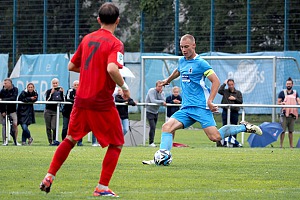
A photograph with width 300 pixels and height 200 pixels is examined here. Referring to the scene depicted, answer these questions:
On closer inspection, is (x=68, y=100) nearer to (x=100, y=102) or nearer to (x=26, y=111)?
(x=26, y=111)

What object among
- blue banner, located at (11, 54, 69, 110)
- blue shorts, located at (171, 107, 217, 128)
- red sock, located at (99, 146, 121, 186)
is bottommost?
red sock, located at (99, 146, 121, 186)

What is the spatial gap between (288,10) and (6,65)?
1320 centimetres

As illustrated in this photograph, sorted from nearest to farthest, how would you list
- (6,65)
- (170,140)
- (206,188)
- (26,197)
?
(26,197) → (206,188) → (170,140) → (6,65)

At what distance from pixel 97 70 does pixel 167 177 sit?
109 inches

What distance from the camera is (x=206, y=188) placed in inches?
383

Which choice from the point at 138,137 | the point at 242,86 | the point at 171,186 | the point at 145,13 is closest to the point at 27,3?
the point at 145,13

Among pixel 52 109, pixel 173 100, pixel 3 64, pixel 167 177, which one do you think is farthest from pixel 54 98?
pixel 3 64

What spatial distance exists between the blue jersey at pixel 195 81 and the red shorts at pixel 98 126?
4463mm

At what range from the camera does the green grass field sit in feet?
29.7

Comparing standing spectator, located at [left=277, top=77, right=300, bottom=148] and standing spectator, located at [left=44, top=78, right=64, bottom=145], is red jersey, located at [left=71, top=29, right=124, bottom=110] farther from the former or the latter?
standing spectator, located at [left=277, top=77, right=300, bottom=148]

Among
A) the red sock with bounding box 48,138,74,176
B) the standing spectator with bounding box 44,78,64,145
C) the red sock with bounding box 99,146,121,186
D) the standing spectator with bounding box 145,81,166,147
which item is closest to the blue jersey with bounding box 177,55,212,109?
the red sock with bounding box 99,146,121,186

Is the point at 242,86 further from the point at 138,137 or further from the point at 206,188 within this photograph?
the point at 206,188

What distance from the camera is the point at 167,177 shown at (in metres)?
11.0

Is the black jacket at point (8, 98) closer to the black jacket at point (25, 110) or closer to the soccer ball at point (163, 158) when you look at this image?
the black jacket at point (25, 110)
